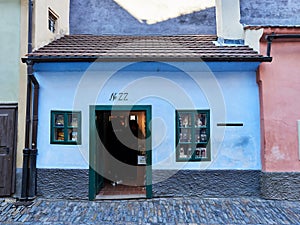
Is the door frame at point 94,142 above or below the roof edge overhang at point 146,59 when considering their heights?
below

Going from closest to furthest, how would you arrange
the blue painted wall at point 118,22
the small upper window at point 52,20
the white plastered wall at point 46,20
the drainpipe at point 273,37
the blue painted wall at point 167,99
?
1. the drainpipe at point 273,37
2. the blue painted wall at point 167,99
3. the white plastered wall at point 46,20
4. the small upper window at point 52,20
5. the blue painted wall at point 118,22

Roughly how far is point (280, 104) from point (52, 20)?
691 cm

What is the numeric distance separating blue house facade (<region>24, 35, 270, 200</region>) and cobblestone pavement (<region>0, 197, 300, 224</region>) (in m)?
0.34

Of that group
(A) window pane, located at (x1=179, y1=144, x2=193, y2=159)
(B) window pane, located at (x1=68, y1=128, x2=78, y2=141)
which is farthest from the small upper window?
(A) window pane, located at (x1=179, y1=144, x2=193, y2=159)

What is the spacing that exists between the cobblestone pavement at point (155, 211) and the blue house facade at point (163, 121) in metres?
0.34

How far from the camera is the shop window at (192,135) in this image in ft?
22.6

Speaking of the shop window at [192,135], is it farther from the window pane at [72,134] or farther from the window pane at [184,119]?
the window pane at [72,134]

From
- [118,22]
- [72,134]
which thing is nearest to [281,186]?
[72,134]

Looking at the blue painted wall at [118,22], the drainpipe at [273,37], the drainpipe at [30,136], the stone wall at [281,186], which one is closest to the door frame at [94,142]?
the drainpipe at [30,136]

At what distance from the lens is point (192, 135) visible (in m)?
6.92

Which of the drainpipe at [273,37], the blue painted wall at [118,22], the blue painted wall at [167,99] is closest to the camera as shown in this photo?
the drainpipe at [273,37]

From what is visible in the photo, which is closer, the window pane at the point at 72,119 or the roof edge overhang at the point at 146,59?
the roof edge overhang at the point at 146,59

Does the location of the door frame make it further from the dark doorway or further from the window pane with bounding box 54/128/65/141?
the dark doorway

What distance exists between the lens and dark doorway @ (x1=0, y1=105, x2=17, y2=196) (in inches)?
263
